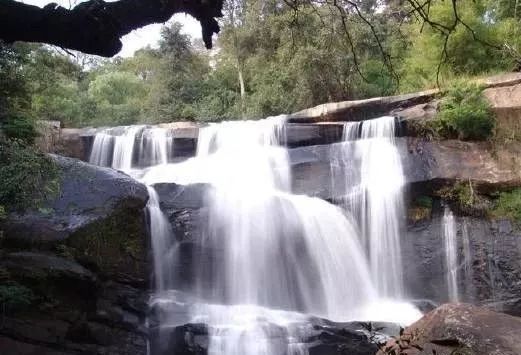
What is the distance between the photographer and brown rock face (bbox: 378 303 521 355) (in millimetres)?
5859

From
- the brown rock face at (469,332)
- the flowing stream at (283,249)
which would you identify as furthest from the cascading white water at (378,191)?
the brown rock face at (469,332)

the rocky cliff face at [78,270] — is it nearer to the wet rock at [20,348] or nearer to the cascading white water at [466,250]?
the wet rock at [20,348]

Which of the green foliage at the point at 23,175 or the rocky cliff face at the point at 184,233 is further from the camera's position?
the rocky cliff face at the point at 184,233

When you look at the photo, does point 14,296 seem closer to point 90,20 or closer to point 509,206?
point 90,20

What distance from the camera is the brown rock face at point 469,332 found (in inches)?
231

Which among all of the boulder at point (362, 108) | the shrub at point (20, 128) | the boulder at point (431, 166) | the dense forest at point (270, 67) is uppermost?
the dense forest at point (270, 67)

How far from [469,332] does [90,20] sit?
16.5 ft

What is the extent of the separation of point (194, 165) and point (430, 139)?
607cm

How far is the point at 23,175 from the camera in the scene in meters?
6.46

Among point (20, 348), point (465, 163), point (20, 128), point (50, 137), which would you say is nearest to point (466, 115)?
point (465, 163)

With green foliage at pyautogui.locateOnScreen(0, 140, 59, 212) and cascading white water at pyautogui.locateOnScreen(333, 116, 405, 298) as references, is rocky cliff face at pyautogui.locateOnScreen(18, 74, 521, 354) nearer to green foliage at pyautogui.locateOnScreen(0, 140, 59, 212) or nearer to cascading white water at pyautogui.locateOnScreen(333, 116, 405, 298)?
cascading white water at pyautogui.locateOnScreen(333, 116, 405, 298)

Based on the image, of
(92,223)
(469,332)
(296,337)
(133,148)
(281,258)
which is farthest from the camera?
(133,148)

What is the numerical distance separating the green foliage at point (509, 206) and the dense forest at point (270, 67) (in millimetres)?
3699

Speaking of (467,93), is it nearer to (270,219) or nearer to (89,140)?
(270,219)
